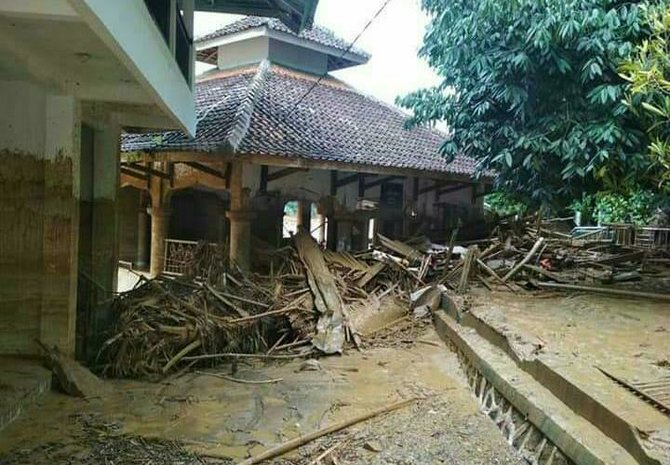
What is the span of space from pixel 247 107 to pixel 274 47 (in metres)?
3.79

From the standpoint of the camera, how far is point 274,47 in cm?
1509

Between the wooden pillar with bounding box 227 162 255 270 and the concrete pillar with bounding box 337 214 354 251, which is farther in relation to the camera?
the concrete pillar with bounding box 337 214 354 251

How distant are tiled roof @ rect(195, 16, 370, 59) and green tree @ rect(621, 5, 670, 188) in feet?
30.3

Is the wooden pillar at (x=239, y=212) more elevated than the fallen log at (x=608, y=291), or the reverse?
the wooden pillar at (x=239, y=212)

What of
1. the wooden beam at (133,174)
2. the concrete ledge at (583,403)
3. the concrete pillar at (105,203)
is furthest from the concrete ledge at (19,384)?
the wooden beam at (133,174)

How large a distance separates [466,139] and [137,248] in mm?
Answer: 10750

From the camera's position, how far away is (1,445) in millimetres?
4402

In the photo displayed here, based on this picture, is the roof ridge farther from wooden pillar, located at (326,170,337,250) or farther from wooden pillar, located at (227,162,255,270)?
wooden pillar, located at (326,170,337,250)

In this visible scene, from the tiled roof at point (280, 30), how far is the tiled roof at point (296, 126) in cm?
A: 104

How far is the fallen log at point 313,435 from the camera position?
439 cm

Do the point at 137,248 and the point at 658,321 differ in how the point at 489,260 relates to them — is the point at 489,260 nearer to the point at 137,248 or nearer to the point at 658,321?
the point at 658,321

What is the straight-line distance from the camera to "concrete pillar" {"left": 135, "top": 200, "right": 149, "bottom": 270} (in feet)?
51.1

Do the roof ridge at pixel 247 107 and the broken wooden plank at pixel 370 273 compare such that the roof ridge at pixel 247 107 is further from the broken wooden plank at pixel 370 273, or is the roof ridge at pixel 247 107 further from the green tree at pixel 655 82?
the green tree at pixel 655 82

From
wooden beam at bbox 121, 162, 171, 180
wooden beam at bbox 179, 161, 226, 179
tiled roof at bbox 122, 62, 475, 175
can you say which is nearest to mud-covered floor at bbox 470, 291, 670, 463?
tiled roof at bbox 122, 62, 475, 175
